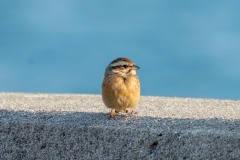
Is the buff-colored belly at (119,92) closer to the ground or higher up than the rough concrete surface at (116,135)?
higher up

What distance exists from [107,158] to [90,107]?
2.23 m

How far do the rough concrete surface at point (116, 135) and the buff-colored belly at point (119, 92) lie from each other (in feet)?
0.72

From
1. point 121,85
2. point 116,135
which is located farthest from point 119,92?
point 116,135

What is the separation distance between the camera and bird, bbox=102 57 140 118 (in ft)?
17.4

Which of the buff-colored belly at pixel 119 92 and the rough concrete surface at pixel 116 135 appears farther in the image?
the buff-colored belly at pixel 119 92

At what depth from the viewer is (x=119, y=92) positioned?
17.4 feet

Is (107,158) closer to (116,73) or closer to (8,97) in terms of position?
(116,73)

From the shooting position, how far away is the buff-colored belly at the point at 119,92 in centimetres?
530

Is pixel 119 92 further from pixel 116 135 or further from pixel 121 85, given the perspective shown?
pixel 116 135

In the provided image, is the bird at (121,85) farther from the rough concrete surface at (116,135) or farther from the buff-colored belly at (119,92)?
the rough concrete surface at (116,135)

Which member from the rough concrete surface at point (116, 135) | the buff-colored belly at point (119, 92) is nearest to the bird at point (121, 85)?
the buff-colored belly at point (119, 92)

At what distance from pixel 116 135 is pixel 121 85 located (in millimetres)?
581

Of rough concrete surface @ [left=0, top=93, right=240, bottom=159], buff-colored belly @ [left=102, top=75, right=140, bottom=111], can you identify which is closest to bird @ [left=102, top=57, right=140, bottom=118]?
buff-colored belly @ [left=102, top=75, right=140, bottom=111]

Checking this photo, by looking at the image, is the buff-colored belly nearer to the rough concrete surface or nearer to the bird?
the bird
